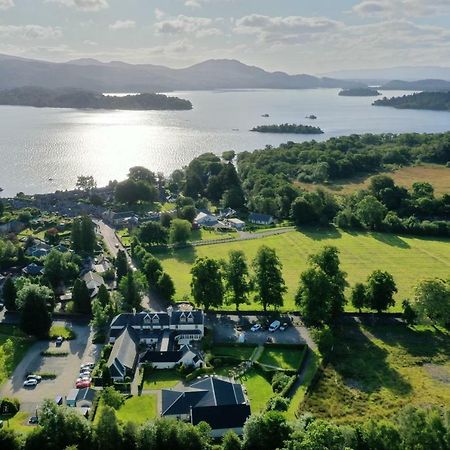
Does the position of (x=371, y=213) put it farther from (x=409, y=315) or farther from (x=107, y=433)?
(x=107, y=433)

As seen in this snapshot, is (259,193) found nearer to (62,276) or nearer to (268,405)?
(62,276)

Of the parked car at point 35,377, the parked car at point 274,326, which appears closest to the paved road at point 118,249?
the parked car at point 274,326

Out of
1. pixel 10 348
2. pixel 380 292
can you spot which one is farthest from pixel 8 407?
pixel 380 292

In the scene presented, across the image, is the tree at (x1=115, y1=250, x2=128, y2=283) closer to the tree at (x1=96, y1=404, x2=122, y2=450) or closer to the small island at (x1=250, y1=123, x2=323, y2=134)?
the tree at (x1=96, y1=404, x2=122, y2=450)

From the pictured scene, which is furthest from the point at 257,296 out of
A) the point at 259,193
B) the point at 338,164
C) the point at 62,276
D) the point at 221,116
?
the point at 221,116

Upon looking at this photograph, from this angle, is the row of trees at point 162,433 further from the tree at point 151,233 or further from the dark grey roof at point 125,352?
the tree at point 151,233

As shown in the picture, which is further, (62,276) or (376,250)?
(376,250)

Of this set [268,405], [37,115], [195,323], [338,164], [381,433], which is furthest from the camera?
[37,115]
